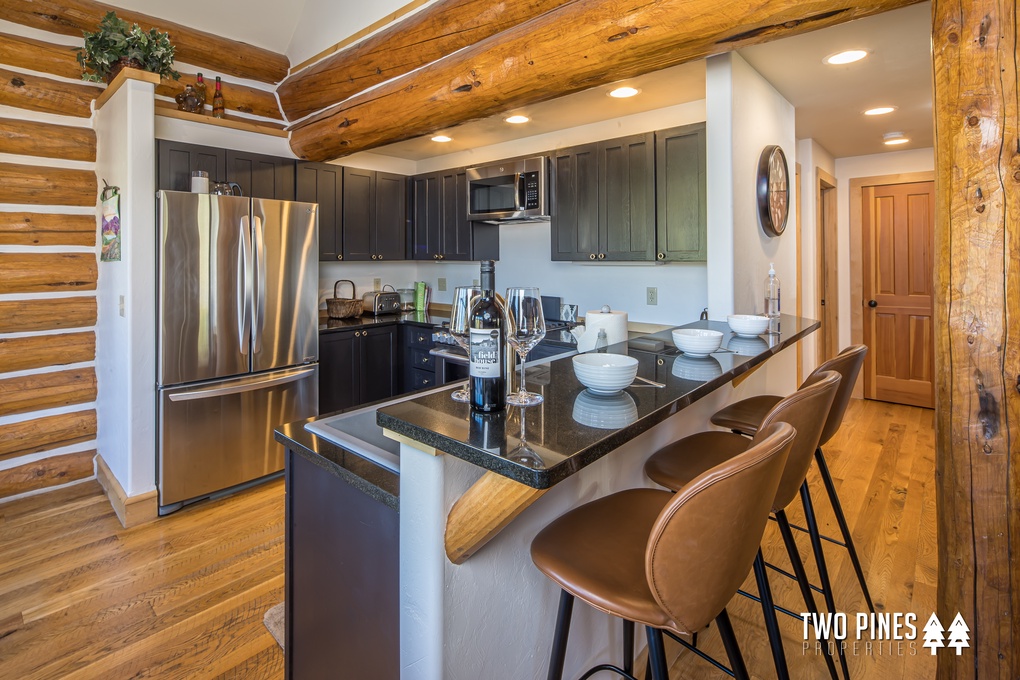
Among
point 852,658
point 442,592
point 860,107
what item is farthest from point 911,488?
point 442,592

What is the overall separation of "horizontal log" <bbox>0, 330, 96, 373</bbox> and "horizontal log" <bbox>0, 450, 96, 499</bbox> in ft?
1.92

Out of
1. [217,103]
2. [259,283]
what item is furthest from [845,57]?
[217,103]

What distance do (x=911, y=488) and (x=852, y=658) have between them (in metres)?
1.75

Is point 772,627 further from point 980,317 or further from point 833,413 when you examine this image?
point 980,317

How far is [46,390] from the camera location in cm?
318

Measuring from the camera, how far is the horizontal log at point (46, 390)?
3062 millimetres

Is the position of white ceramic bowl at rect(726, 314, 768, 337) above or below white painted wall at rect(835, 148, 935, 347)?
below

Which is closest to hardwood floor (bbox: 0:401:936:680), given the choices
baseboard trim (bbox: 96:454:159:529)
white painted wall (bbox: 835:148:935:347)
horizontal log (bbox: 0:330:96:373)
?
baseboard trim (bbox: 96:454:159:529)

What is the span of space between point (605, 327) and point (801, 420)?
3.30 ft

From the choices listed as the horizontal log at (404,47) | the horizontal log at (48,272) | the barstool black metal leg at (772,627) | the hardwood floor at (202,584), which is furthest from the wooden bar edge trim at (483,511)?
the horizontal log at (48,272)

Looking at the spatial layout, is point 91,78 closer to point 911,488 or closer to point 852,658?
point 852,658

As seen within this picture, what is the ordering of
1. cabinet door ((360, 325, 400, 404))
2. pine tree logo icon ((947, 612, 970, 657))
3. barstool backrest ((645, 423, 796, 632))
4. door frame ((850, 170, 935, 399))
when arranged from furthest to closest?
door frame ((850, 170, 935, 399)) → cabinet door ((360, 325, 400, 404)) → pine tree logo icon ((947, 612, 970, 657)) → barstool backrest ((645, 423, 796, 632))

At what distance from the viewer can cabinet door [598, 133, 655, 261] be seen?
3160 mm

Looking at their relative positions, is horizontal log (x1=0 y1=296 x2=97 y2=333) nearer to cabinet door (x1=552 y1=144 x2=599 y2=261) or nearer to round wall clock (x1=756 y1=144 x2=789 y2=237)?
cabinet door (x1=552 y1=144 x2=599 y2=261)
